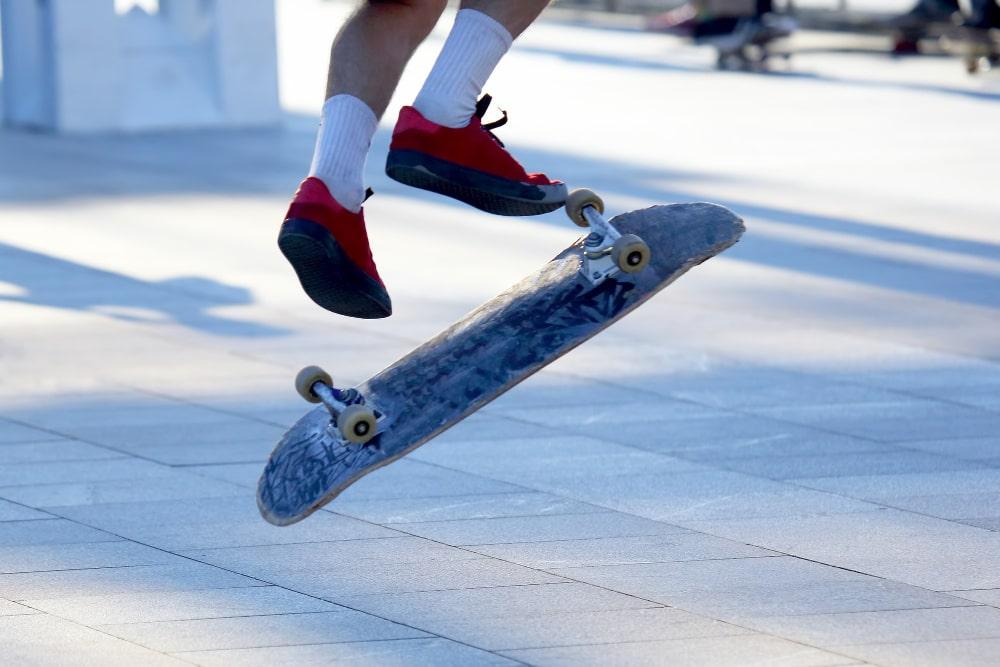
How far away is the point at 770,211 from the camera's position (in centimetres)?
1116

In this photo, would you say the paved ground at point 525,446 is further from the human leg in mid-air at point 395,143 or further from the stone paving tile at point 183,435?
the human leg in mid-air at point 395,143

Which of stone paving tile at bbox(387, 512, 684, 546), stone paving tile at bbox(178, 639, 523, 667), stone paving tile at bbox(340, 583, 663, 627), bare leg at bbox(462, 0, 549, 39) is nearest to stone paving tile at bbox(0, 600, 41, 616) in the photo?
stone paving tile at bbox(178, 639, 523, 667)

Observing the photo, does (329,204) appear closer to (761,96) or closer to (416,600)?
(416,600)

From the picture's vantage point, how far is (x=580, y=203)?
14.4 feet

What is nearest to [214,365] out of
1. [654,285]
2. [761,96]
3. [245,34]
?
[654,285]

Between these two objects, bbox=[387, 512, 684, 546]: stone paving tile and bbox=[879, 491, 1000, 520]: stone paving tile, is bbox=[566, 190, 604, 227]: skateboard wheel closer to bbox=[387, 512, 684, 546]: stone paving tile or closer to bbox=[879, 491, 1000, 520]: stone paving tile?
bbox=[387, 512, 684, 546]: stone paving tile

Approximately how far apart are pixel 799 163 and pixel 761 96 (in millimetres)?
4448

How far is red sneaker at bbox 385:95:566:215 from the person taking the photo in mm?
4230

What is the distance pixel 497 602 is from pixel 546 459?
4.99ft

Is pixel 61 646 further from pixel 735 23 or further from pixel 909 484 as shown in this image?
pixel 735 23

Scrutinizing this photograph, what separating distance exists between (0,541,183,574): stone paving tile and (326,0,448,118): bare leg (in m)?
1.23

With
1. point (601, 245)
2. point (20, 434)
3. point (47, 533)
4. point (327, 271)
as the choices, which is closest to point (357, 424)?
point (327, 271)

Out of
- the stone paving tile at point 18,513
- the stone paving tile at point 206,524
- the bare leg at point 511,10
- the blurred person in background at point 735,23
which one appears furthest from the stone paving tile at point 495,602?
the blurred person in background at point 735,23

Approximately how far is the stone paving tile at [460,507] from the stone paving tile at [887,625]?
1.11 metres
